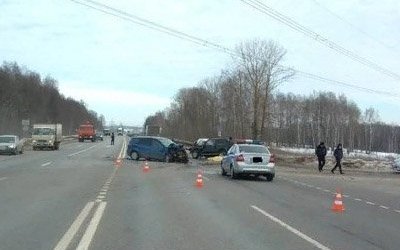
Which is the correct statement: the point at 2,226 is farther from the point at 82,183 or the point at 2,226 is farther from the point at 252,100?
the point at 252,100

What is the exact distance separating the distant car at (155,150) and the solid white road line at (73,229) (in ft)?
88.6

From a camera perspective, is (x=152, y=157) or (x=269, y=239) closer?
(x=269, y=239)

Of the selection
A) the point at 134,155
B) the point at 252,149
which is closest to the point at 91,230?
the point at 252,149

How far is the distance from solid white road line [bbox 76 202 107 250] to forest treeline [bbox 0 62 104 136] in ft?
301

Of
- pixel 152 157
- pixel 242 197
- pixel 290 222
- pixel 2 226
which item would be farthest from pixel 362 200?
pixel 152 157

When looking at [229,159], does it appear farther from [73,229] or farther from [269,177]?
[73,229]

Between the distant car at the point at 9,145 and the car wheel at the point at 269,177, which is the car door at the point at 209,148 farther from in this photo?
the car wheel at the point at 269,177

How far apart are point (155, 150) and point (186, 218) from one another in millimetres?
29709

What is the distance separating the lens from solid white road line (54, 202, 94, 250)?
9273mm

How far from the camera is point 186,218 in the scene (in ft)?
42.1

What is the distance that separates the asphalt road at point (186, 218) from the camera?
32.4ft

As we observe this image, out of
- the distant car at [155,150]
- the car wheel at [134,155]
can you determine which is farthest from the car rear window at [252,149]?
the car wheel at [134,155]

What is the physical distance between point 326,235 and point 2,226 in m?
5.68

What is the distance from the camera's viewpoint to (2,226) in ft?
36.8
